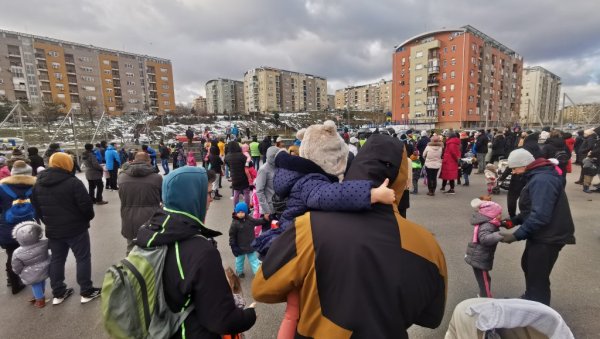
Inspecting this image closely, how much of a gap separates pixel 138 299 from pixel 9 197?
3640 mm

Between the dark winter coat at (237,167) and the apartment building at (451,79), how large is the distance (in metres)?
55.3

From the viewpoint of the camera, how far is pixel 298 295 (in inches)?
48.4

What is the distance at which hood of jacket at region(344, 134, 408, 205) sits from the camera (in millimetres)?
1182

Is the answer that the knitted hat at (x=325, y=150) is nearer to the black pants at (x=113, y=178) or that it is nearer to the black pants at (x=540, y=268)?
the black pants at (x=540, y=268)

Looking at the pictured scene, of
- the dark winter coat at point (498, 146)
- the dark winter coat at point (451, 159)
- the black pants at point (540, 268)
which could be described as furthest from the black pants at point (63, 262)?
the dark winter coat at point (498, 146)

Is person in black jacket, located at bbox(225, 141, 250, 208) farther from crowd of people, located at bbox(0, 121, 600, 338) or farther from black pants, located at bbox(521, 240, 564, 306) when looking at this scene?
black pants, located at bbox(521, 240, 564, 306)

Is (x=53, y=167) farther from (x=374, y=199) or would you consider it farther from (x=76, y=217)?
(x=374, y=199)

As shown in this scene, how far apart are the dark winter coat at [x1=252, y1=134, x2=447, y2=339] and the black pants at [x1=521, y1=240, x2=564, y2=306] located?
2.18 m

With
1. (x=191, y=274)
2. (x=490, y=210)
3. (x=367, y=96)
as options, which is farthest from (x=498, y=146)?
(x=367, y=96)

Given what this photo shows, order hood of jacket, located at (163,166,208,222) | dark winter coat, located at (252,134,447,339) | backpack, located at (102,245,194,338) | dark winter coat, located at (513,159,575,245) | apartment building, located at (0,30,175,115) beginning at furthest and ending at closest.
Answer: apartment building, located at (0,30,175,115) → dark winter coat, located at (513,159,575,245) → hood of jacket, located at (163,166,208,222) → backpack, located at (102,245,194,338) → dark winter coat, located at (252,134,447,339)

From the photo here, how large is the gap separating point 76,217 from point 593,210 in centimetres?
949

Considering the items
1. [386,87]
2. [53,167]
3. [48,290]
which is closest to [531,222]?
[53,167]

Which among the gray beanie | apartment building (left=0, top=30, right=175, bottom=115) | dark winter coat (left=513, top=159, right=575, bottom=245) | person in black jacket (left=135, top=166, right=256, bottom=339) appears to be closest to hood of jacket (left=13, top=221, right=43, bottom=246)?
person in black jacket (left=135, top=166, right=256, bottom=339)

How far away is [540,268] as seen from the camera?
2631 millimetres
